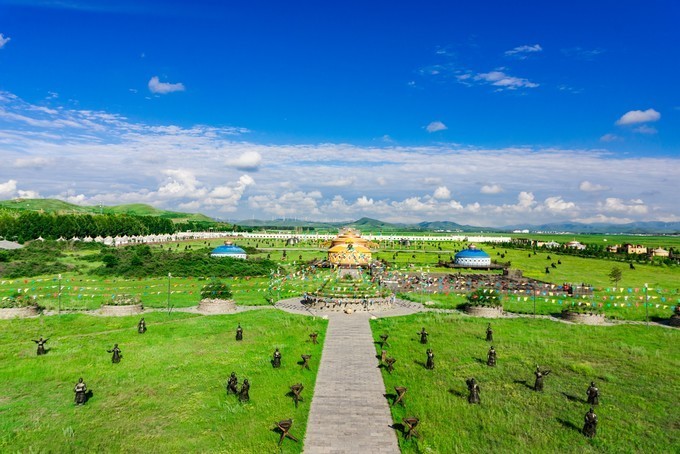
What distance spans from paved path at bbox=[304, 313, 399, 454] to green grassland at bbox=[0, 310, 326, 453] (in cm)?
64

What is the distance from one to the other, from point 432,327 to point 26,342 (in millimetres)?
27434

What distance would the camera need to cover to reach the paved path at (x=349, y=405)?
15.2 m

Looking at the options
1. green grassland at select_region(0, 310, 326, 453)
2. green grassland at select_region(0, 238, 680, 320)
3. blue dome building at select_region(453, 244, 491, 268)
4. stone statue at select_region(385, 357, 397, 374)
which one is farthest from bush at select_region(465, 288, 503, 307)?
blue dome building at select_region(453, 244, 491, 268)

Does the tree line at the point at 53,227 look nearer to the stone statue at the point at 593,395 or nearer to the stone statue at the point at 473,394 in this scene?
the stone statue at the point at 473,394

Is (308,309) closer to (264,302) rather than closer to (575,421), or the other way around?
(264,302)

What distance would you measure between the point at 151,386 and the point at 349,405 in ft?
31.6

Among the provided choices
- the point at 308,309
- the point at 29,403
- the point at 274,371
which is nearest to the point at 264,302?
the point at 308,309

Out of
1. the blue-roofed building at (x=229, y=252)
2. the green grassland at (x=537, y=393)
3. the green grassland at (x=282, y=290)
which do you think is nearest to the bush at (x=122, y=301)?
the green grassland at (x=282, y=290)

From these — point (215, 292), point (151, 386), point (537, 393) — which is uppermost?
point (215, 292)

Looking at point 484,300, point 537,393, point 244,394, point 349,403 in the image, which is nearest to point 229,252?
point 484,300

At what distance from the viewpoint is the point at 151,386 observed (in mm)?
20547

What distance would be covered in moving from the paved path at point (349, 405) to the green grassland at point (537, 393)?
85 cm

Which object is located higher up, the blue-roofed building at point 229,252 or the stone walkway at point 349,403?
the blue-roofed building at point 229,252

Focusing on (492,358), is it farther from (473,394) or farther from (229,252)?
(229,252)
